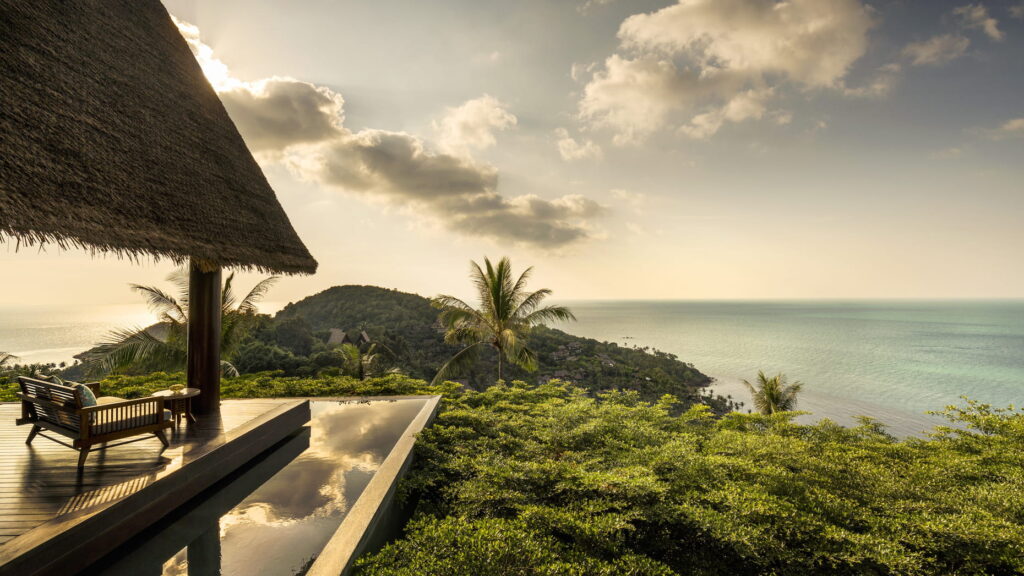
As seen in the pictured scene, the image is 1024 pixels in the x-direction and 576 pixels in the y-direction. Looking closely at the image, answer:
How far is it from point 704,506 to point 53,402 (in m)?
5.45

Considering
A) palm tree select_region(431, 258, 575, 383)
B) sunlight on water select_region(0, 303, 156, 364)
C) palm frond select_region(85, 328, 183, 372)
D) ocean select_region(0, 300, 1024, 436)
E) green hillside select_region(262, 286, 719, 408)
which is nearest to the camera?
palm frond select_region(85, 328, 183, 372)

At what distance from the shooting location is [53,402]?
3.19 m

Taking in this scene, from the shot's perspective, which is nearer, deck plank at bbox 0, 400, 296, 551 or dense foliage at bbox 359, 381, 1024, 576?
dense foliage at bbox 359, 381, 1024, 576

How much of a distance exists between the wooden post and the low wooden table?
0.85 ft

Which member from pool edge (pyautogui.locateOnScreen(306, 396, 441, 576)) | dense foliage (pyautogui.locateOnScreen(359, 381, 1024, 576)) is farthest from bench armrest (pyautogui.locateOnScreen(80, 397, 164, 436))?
dense foliage (pyautogui.locateOnScreen(359, 381, 1024, 576))

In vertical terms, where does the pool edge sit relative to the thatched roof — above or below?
below

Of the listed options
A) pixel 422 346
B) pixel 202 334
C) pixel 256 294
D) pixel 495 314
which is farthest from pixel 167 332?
pixel 422 346

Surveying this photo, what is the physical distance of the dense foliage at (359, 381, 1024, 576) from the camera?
2291mm

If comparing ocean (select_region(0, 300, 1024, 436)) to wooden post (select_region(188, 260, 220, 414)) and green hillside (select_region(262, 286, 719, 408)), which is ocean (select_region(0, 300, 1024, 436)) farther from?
green hillside (select_region(262, 286, 719, 408))

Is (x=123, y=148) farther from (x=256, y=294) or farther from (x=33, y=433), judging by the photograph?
(x=256, y=294)

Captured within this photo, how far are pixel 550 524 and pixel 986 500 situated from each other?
340 centimetres

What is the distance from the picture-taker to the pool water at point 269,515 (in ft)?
7.99

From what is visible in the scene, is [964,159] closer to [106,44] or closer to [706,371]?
[706,371]

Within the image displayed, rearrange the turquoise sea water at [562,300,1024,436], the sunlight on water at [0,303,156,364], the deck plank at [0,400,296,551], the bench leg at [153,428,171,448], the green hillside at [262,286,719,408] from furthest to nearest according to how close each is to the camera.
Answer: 1. the turquoise sea water at [562,300,1024,436]
2. the green hillside at [262,286,719,408]
3. the sunlight on water at [0,303,156,364]
4. the bench leg at [153,428,171,448]
5. the deck plank at [0,400,296,551]
